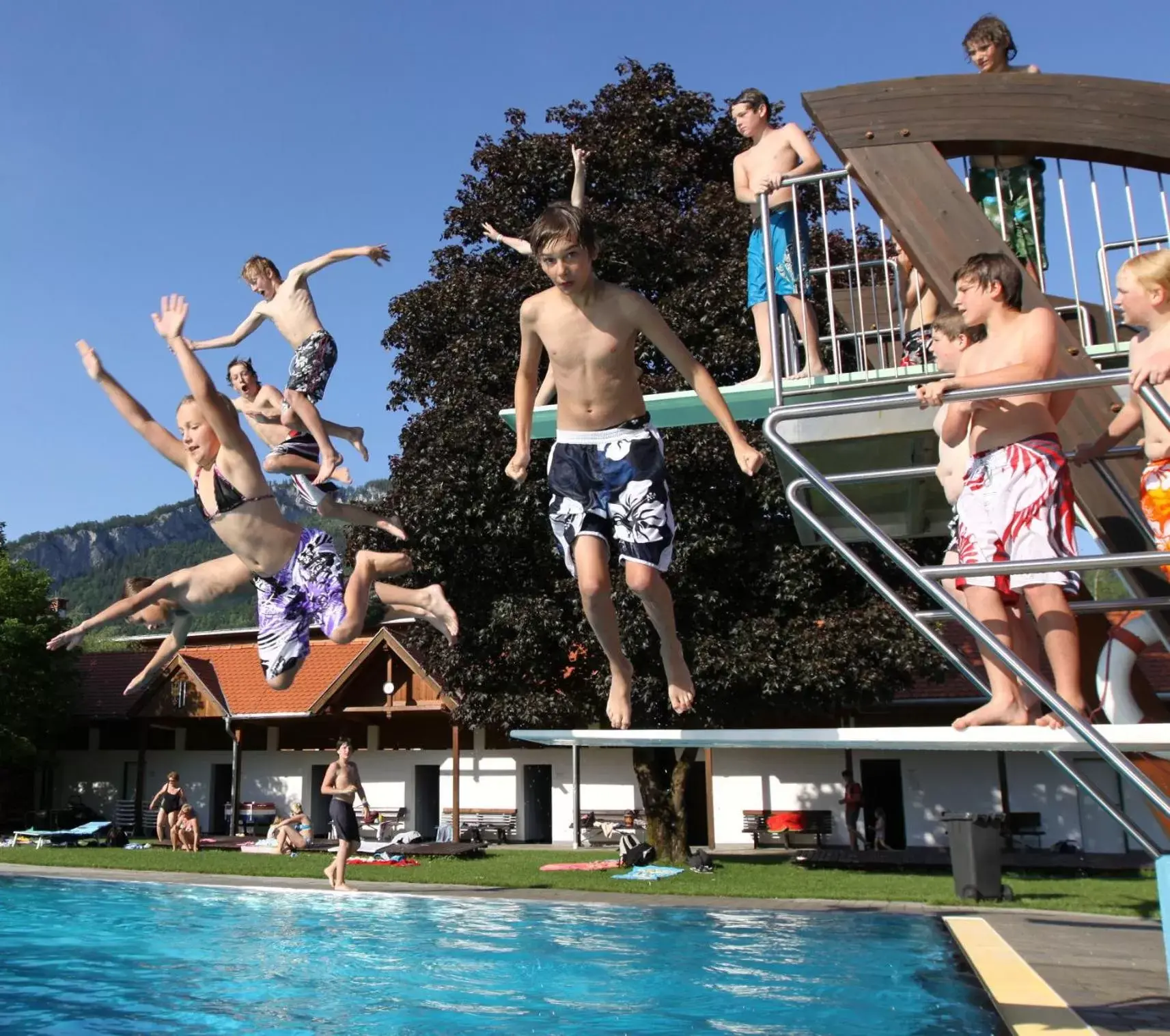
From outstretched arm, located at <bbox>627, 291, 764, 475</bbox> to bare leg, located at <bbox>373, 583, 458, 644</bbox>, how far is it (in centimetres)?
205

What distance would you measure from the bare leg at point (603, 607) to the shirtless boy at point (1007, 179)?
3329mm

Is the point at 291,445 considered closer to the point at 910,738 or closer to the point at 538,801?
the point at 910,738

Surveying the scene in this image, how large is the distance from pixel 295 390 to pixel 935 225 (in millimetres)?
3658

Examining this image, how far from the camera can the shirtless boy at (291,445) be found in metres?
6.73

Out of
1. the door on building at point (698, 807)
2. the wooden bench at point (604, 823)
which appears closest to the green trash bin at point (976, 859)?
the wooden bench at point (604, 823)

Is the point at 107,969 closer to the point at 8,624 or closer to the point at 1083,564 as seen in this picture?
the point at 1083,564

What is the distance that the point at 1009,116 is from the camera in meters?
5.50

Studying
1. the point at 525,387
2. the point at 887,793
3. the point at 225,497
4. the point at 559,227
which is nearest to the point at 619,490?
the point at 525,387

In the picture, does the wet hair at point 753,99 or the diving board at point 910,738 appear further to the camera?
the wet hair at point 753,99

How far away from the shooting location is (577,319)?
17.8 feet

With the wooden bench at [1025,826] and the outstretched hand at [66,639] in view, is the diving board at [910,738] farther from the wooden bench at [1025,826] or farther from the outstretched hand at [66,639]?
the wooden bench at [1025,826]

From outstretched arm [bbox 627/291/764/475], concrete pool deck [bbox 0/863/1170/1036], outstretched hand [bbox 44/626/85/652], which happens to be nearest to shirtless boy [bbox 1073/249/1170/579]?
outstretched arm [bbox 627/291/764/475]

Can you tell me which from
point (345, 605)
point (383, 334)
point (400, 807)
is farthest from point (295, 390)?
point (400, 807)

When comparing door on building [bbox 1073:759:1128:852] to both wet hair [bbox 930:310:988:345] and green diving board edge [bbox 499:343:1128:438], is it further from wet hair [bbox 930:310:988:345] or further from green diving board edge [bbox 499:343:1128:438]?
wet hair [bbox 930:310:988:345]
